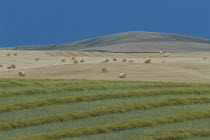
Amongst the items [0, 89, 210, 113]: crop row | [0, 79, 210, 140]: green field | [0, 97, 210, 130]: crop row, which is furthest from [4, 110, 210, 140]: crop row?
[0, 89, 210, 113]: crop row

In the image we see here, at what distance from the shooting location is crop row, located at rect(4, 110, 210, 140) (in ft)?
55.8

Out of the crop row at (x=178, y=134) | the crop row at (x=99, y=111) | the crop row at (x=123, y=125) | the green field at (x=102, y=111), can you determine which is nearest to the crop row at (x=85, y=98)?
the green field at (x=102, y=111)

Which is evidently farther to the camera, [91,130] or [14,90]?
[14,90]

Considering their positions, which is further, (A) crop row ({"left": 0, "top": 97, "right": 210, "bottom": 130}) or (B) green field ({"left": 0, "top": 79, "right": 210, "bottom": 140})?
(A) crop row ({"left": 0, "top": 97, "right": 210, "bottom": 130})

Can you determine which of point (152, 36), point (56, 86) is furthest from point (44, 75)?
point (152, 36)

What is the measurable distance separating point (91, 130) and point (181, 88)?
39.6 ft

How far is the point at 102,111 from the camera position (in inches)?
830

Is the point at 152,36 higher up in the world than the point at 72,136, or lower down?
higher up

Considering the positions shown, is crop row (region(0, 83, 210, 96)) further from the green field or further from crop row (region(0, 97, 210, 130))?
crop row (region(0, 97, 210, 130))

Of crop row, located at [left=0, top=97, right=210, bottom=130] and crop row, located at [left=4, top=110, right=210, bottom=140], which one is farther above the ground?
crop row, located at [left=0, top=97, right=210, bottom=130]

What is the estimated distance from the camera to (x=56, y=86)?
2761 centimetres

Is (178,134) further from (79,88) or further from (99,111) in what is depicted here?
(79,88)

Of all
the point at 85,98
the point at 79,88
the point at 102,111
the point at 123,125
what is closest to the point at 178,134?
the point at 123,125

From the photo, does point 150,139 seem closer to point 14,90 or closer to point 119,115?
point 119,115
